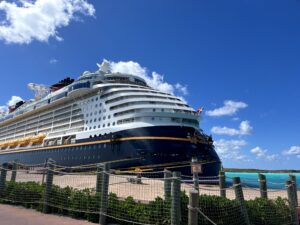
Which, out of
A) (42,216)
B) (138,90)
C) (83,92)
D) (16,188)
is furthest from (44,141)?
(42,216)

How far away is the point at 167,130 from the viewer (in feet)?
88.6

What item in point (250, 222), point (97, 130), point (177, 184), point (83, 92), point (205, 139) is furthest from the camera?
point (83, 92)

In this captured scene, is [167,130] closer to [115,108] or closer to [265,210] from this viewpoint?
[115,108]

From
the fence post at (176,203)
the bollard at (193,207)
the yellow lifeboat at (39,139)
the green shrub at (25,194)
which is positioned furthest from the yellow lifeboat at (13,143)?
the bollard at (193,207)

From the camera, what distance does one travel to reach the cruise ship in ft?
86.5

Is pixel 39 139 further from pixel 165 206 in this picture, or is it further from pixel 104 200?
pixel 165 206

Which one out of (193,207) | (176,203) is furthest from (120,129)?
(193,207)

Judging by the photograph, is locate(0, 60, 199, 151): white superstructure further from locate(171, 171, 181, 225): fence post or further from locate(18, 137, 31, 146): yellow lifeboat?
locate(171, 171, 181, 225): fence post

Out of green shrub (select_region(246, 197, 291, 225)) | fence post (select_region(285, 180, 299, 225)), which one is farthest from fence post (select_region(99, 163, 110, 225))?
fence post (select_region(285, 180, 299, 225))

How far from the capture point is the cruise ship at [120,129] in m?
26.4

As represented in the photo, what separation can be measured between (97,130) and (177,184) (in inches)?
1006

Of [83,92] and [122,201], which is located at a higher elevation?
[83,92]

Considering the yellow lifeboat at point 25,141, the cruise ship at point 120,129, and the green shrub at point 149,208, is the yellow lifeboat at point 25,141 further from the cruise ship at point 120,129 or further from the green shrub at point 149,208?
the green shrub at point 149,208

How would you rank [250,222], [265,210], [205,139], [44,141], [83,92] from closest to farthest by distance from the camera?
1. [250,222]
2. [265,210]
3. [205,139]
4. [83,92]
5. [44,141]
